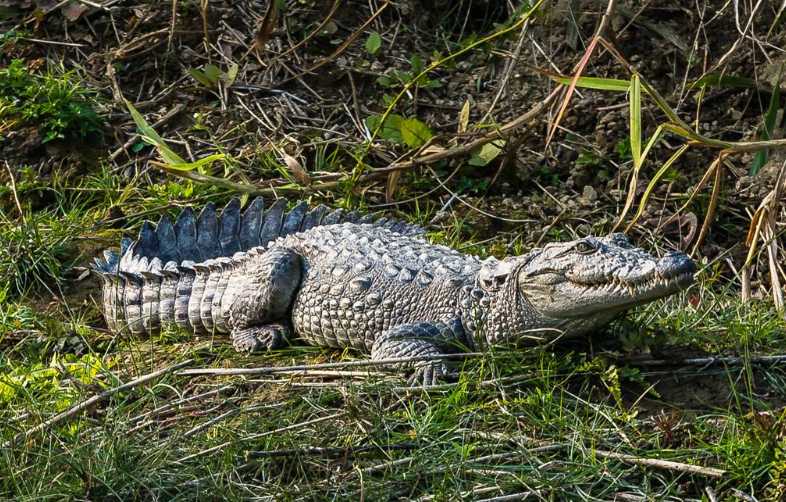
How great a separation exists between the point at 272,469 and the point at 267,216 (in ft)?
7.84

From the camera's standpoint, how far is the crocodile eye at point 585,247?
4.62 m

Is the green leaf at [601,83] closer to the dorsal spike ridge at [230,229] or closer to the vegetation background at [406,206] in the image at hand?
the vegetation background at [406,206]

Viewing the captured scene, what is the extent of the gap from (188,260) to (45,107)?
1.85 meters

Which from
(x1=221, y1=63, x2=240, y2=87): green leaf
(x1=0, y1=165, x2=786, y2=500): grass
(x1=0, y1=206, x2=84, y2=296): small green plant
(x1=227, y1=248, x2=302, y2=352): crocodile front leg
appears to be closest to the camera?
(x1=0, y1=165, x2=786, y2=500): grass

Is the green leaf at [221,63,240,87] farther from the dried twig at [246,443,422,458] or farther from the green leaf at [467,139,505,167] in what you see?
the dried twig at [246,443,422,458]

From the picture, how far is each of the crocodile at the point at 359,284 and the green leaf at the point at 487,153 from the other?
81cm

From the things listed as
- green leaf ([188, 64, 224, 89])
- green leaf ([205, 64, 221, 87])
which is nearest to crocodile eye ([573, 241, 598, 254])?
green leaf ([188, 64, 224, 89])

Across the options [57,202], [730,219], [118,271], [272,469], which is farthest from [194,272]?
[730,219]

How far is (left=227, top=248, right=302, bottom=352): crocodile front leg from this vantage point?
5.38 meters

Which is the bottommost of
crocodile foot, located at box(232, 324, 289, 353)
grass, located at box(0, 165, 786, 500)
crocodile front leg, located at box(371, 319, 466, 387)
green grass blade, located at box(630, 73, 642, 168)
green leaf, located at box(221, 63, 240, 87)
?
crocodile foot, located at box(232, 324, 289, 353)

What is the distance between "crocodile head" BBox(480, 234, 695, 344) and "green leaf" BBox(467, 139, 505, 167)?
1971 millimetres

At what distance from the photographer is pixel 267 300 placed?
17.7 feet

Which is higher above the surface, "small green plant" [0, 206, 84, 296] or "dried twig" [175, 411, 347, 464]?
"dried twig" [175, 411, 347, 464]

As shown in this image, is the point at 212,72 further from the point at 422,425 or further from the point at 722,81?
the point at 422,425
